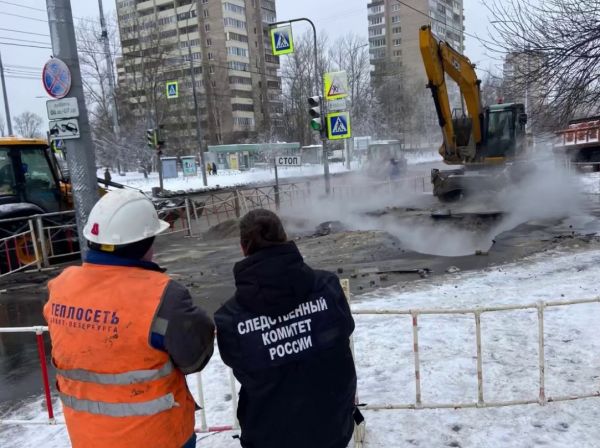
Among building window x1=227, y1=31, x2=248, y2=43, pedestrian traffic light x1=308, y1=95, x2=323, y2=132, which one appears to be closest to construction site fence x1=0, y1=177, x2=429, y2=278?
pedestrian traffic light x1=308, y1=95, x2=323, y2=132

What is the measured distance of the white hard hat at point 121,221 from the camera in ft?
6.95

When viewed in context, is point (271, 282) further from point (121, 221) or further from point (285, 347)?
point (121, 221)

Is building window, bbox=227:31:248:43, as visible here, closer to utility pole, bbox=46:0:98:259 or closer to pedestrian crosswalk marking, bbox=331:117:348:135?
pedestrian crosswalk marking, bbox=331:117:348:135

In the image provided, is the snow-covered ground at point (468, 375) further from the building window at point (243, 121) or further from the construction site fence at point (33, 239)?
the building window at point (243, 121)

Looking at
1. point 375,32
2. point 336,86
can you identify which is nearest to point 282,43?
point 336,86

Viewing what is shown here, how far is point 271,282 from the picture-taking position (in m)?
2.05

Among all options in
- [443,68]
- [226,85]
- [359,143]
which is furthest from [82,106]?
[226,85]

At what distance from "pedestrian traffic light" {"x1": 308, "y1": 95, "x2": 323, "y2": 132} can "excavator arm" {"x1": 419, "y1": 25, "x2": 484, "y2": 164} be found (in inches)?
138

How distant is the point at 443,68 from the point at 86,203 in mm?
11421

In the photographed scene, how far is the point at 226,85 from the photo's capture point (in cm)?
7544

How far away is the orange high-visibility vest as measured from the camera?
1977mm

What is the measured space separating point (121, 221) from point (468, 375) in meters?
3.66

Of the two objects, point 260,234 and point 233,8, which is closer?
point 260,234

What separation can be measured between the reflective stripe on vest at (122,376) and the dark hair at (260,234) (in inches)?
24.3
